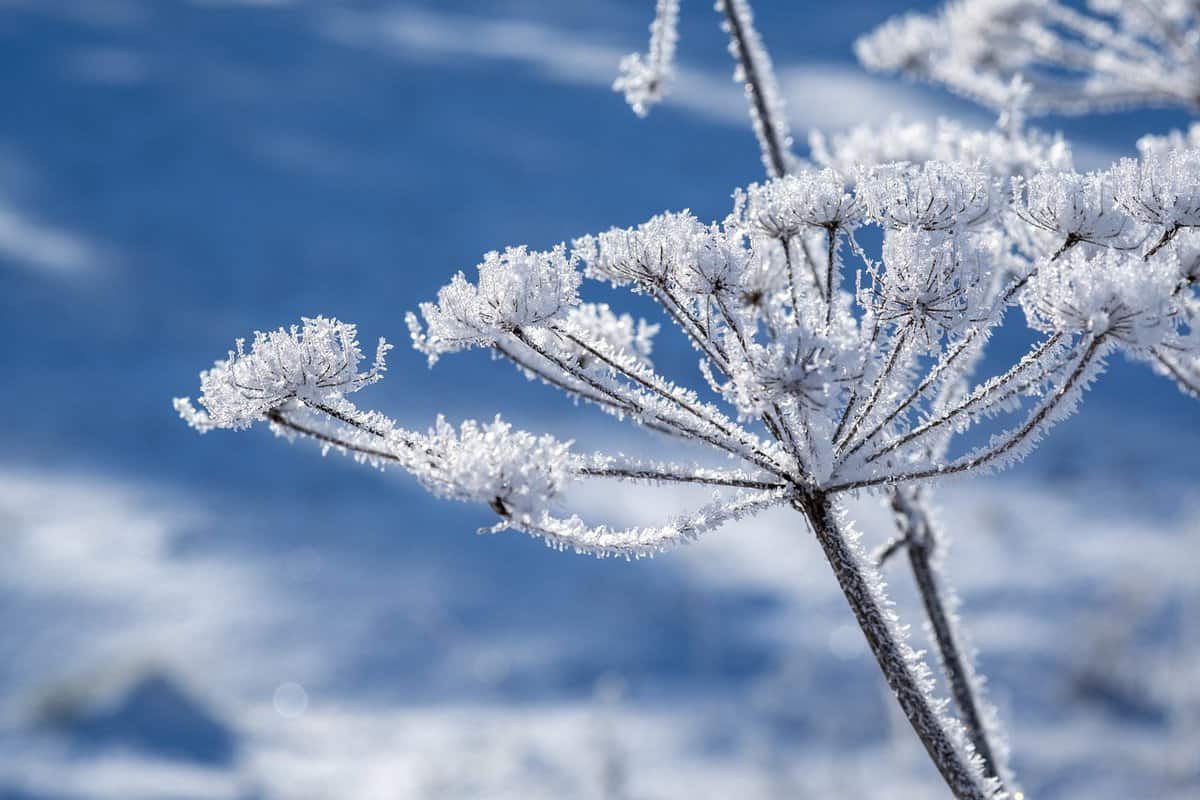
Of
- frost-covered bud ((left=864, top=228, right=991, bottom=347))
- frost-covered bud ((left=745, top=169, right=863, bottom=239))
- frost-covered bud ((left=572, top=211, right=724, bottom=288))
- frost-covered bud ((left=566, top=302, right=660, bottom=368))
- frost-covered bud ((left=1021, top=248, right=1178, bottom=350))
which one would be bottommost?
frost-covered bud ((left=1021, top=248, right=1178, bottom=350))

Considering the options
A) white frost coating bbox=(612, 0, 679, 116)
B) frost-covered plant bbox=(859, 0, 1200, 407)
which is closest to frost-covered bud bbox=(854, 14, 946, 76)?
frost-covered plant bbox=(859, 0, 1200, 407)

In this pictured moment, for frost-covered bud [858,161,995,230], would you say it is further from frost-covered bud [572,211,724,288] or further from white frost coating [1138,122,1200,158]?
white frost coating [1138,122,1200,158]

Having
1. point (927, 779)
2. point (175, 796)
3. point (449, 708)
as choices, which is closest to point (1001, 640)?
point (927, 779)

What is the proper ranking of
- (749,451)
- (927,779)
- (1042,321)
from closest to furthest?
(1042,321), (749,451), (927,779)

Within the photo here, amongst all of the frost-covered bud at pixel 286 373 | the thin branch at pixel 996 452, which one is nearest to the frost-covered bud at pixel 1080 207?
the thin branch at pixel 996 452

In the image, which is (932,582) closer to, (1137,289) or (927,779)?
(1137,289)

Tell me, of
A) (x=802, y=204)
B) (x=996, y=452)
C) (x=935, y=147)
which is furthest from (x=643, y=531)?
(x=935, y=147)

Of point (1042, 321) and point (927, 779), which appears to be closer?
point (1042, 321)
